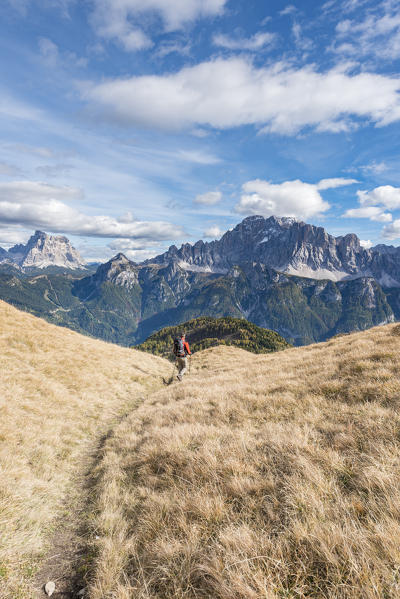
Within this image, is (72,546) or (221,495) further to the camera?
(72,546)

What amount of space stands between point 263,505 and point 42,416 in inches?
402

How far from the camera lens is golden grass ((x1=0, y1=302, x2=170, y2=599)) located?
5.00 m

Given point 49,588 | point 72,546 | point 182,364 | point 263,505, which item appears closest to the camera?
point 49,588

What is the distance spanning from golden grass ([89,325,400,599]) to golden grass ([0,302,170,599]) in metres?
1.27

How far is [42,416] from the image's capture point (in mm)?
Answer: 10695

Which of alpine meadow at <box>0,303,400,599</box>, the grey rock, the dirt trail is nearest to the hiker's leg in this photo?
alpine meadow at <box>0,303,400,599</box>

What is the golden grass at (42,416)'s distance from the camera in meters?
5.00

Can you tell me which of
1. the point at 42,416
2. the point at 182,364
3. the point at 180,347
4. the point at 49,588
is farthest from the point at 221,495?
the point at 182,364

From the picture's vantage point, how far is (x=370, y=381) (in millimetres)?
8734

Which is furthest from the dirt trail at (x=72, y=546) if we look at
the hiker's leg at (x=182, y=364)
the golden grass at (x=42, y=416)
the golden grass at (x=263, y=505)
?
the hiker's leg at (x=182, y=364)

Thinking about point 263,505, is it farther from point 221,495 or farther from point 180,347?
point 180,347

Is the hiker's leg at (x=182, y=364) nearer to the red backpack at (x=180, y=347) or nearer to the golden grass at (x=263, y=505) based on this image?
the red backpack at (x=180, y=347)

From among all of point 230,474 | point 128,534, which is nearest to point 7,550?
point 128,534

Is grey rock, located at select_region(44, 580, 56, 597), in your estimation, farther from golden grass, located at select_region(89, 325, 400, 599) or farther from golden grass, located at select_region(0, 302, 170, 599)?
golden grass, located at select_region(89, 325, 400, 599)
